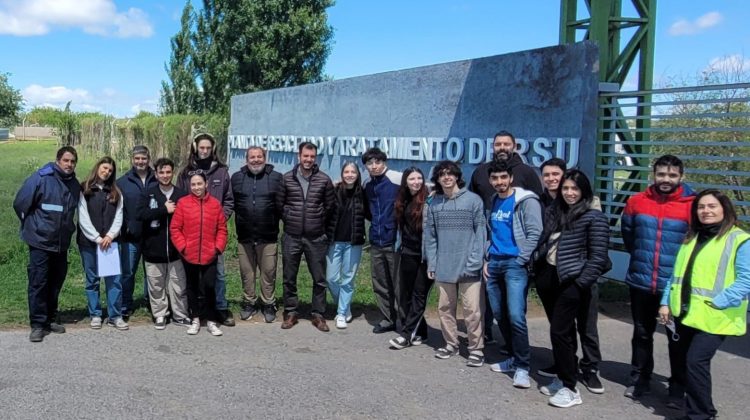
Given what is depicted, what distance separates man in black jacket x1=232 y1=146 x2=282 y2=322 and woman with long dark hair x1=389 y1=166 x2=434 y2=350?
1.26m

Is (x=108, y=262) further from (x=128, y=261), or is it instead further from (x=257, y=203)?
(x=257, y=203)

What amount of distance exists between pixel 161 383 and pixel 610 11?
7.12 metres

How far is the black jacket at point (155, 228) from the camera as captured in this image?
584 cm

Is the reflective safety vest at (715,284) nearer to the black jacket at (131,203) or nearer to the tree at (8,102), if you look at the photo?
the black jacket at (131,203)

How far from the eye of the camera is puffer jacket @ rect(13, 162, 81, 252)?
214 inches

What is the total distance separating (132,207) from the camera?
5840mm

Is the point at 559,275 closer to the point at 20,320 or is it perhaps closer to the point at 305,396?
the point at 305,396

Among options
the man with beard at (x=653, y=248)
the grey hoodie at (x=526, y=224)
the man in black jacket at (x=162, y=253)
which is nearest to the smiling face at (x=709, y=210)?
the man with beard at (x=653, y=248)

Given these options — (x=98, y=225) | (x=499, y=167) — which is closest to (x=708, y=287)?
(x=499, y=167)

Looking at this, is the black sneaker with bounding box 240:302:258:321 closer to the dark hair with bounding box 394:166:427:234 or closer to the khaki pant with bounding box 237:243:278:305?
the khaki pant with bounding box 237:243:278:305

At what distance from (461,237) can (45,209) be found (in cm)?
349

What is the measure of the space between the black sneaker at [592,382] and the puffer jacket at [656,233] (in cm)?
73

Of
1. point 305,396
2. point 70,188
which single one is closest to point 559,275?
point 305,396

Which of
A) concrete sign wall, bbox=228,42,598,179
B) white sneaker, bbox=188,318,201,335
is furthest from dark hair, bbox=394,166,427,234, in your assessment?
concrete sign wall, bbox=228,42,598,179
